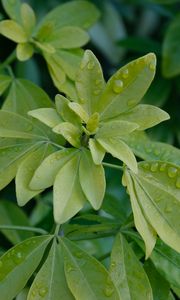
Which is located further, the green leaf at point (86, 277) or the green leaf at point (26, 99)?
the green leaf at point (26, 99)

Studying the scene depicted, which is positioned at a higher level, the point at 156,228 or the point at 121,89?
the point at 121,89

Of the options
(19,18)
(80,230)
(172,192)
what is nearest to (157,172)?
(172,192)

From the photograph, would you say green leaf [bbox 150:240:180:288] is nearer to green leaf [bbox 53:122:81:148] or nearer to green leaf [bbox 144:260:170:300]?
green leaf [bbox 144:260:170:300]

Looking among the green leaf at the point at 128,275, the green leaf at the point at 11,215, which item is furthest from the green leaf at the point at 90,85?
the green leaf at the point at 11,215

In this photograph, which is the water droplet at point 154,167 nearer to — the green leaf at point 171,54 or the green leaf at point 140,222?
the green leaf at point 140,222

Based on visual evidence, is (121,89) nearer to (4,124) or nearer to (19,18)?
(4,124)

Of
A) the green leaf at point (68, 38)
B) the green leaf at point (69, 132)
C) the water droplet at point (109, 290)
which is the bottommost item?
the water droplet at point (109, 290)

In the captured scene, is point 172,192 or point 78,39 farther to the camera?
point 78,39
